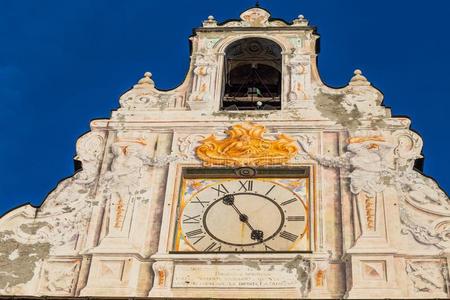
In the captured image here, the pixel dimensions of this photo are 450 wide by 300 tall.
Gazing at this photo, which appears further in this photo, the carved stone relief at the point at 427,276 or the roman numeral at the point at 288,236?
the roman numeral at the point at 288,236

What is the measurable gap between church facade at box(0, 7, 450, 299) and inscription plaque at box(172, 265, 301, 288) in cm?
2

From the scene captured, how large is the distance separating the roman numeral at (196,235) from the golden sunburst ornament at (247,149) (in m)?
1.78

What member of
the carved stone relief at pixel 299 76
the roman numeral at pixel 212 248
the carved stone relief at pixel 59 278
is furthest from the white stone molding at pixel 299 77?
the carved stone relief at pixel 59 278

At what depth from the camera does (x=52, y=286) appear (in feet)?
55.8

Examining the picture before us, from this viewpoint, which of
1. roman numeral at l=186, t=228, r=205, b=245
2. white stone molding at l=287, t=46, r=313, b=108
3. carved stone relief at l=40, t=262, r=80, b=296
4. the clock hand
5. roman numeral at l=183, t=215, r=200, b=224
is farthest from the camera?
white stone molding at l=287, t=46, r=313, b=108

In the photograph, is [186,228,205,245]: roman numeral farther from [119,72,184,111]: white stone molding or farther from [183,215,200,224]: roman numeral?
[119,72,184,111]: white stone molding

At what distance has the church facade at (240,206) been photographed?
55.0 ft

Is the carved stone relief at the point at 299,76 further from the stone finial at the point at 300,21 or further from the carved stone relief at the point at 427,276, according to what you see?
the carved stone relief at the point at 427,276

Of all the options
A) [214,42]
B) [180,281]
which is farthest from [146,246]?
[214,42]

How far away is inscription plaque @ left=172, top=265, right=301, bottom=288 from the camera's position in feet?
54.4

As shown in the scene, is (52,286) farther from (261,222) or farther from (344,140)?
(344,140)

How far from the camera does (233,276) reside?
55.0ft

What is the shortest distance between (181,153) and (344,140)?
3271mm

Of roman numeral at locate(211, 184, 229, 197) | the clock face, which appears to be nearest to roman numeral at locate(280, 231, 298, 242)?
the clock face
